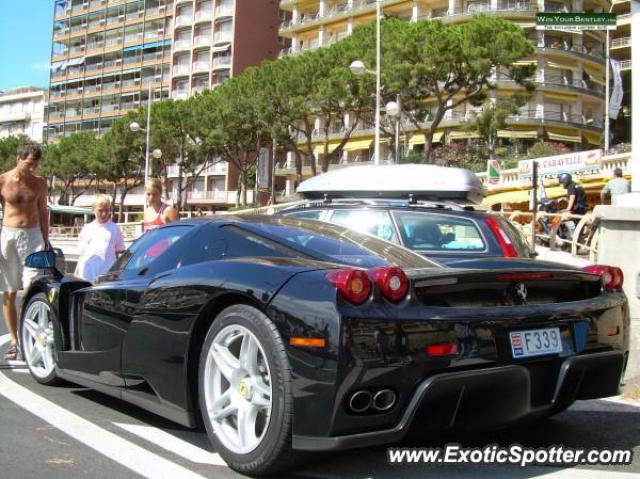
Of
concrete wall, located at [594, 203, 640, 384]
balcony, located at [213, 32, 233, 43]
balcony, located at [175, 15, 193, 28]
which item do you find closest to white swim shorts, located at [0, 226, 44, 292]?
concrete wall, located at [594, 203, 640, 384]

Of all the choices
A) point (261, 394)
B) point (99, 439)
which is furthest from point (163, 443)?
point (261, 394)

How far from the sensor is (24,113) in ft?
355

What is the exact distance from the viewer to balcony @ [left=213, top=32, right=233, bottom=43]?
79.5 m

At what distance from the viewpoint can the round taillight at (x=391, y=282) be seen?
2.87 meters

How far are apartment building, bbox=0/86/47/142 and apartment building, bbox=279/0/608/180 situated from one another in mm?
60384

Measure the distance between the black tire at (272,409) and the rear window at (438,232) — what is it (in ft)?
10.8

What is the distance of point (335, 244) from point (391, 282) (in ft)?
2.77

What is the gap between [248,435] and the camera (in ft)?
10.3

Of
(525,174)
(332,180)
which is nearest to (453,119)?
(525,174)

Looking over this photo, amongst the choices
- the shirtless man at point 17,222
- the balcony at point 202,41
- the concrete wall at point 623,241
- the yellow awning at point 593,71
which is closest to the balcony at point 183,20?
the balcony at point 202,41

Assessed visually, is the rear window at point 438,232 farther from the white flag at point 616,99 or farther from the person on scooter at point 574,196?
the white flag at point 616,99

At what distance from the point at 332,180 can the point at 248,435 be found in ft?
18.3

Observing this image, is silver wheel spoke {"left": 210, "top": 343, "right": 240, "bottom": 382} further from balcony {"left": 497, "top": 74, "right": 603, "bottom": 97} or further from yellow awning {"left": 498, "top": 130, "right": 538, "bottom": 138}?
balcony {"left": 497, "top": 74, "right": 603, "bottom": 97}

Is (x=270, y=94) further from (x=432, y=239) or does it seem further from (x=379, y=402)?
(x=379, y=402)
